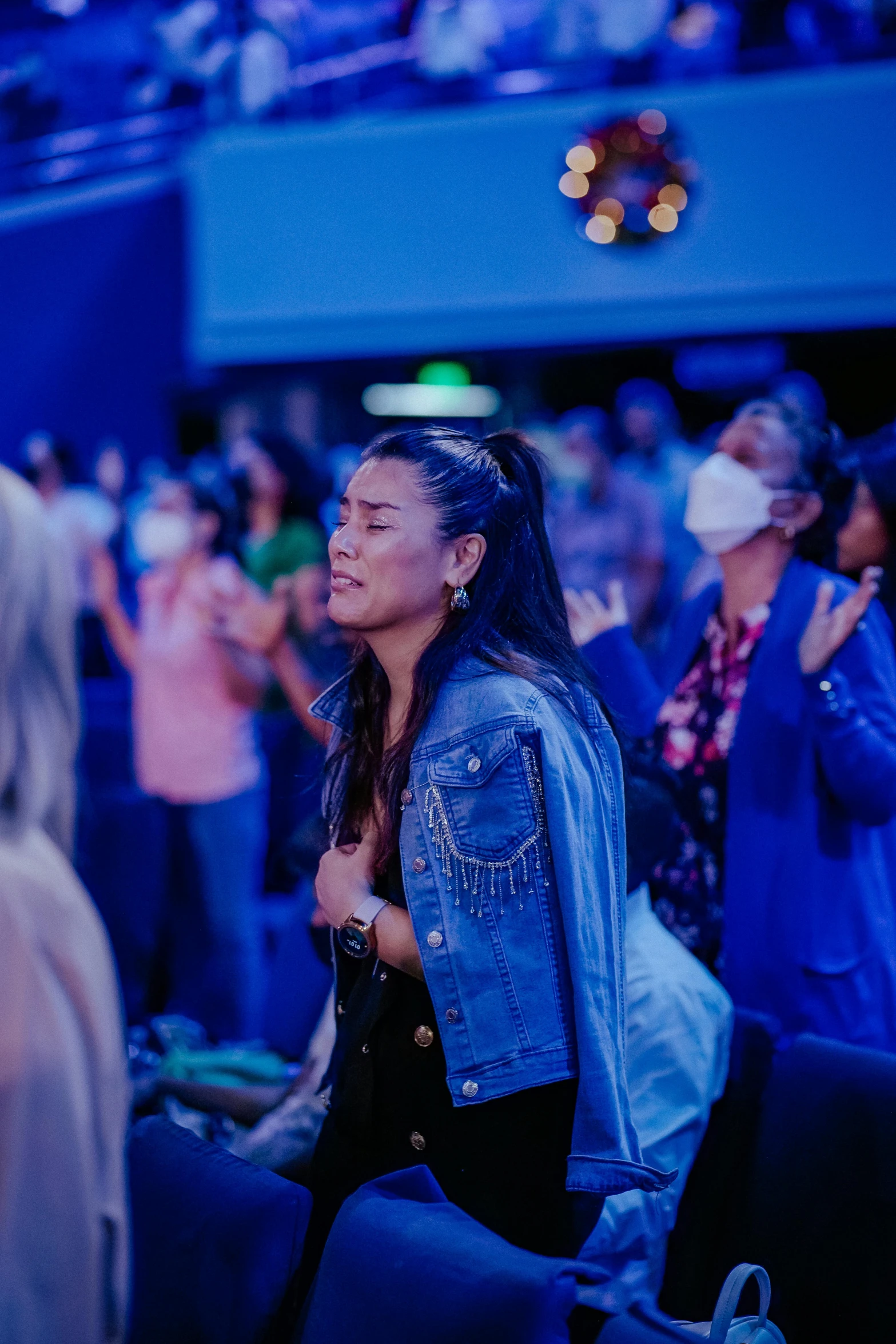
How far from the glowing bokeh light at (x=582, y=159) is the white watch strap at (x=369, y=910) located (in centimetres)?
700

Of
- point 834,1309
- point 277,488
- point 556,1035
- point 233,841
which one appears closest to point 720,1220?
point 834,1309

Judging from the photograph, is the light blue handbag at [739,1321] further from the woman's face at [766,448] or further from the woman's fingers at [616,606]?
the woman's face at [766,448]

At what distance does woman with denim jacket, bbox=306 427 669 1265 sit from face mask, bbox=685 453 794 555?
3.17 feet

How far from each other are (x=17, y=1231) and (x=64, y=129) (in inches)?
342

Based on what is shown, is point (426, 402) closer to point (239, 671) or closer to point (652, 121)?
point (652, 121)

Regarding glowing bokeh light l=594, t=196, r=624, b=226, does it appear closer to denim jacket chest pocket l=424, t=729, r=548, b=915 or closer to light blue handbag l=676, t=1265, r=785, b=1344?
denim jacket chest pocket l=424, t=729, r=548, b=915

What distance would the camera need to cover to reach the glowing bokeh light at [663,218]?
780 cm

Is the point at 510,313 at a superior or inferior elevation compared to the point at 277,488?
superior

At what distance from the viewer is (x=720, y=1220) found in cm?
202

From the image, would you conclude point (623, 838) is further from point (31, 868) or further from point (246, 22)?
point (246, 22)

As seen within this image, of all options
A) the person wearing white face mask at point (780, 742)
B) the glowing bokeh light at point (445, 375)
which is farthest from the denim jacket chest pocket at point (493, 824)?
the glowing bokeh light at point (445, 375)

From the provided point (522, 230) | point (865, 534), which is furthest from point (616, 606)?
point (522, 230)

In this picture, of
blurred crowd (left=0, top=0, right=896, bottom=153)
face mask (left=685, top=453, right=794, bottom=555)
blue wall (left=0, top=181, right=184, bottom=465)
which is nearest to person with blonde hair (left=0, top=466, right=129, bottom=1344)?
face mask (left=685, top=453, right=794, bottom=555)

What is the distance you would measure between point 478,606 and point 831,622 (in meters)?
0.93
